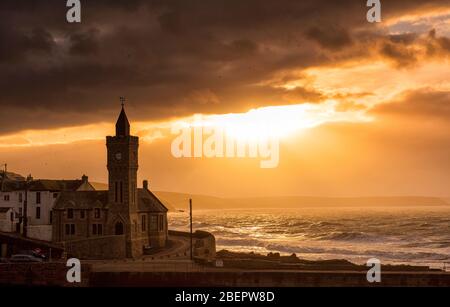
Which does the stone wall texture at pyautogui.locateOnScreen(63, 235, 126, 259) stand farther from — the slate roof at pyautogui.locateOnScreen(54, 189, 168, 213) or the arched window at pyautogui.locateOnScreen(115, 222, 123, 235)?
the slate roof at pyautogui.locateOnScreen(54, 189, 168, 213)

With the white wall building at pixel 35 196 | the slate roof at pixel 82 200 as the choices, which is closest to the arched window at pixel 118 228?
the slate roof at pixel 82 200

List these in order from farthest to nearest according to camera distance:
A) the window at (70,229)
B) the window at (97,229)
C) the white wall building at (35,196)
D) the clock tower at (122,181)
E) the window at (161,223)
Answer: the window at (161,223)
the white wall building at (35,196)
the window at (70,229)
the window at (97,229)
the clock tower at (122,181)

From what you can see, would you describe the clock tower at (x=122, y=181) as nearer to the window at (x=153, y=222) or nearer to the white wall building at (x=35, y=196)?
the window at (x=153, y=222)

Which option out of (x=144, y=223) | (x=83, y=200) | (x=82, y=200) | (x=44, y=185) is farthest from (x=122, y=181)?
(x=44, y=185)

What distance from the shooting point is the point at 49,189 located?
7900cm

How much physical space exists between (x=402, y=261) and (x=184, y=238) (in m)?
30.9

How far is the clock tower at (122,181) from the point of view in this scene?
71312 mm

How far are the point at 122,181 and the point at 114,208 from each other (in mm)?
3113

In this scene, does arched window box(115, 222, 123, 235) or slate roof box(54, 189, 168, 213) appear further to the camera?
slate roof box(54, 189, 168, 213)

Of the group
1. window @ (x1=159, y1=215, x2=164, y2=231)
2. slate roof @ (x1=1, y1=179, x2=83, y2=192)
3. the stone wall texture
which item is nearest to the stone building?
the stone wall texture

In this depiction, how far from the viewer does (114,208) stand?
7194 cm

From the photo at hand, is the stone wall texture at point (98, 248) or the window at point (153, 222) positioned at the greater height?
the window at point (153, 222)

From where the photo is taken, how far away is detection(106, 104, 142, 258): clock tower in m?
71.3
